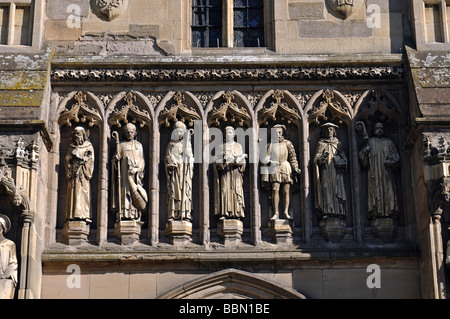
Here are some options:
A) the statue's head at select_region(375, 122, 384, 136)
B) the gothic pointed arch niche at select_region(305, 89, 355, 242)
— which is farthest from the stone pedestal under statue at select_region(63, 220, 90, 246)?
the statue's head at select_region(375, 122, 384, 136)

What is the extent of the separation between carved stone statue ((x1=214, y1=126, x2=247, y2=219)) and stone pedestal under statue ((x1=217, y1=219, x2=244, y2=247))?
0.30 feet

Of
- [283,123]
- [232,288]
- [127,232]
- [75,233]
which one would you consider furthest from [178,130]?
[232,288]

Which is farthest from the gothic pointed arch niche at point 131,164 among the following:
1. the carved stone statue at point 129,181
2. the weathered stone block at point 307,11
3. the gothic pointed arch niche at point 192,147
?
the weathered stone block at point 307,11

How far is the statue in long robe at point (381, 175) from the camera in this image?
1689 centimetres

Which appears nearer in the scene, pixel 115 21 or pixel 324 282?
pixel 324 282

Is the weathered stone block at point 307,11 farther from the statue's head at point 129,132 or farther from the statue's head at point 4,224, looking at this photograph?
the statue's head at point 4,224

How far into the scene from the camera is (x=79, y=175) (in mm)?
17031

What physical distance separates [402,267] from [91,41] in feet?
17.0

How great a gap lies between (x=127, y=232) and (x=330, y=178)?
272cm

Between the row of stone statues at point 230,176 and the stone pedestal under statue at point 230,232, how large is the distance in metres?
0.09

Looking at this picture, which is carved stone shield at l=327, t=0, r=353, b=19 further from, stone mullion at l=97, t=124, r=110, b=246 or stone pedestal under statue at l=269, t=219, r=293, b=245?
stone mullion at l=97, t=124, r=110, b=246
